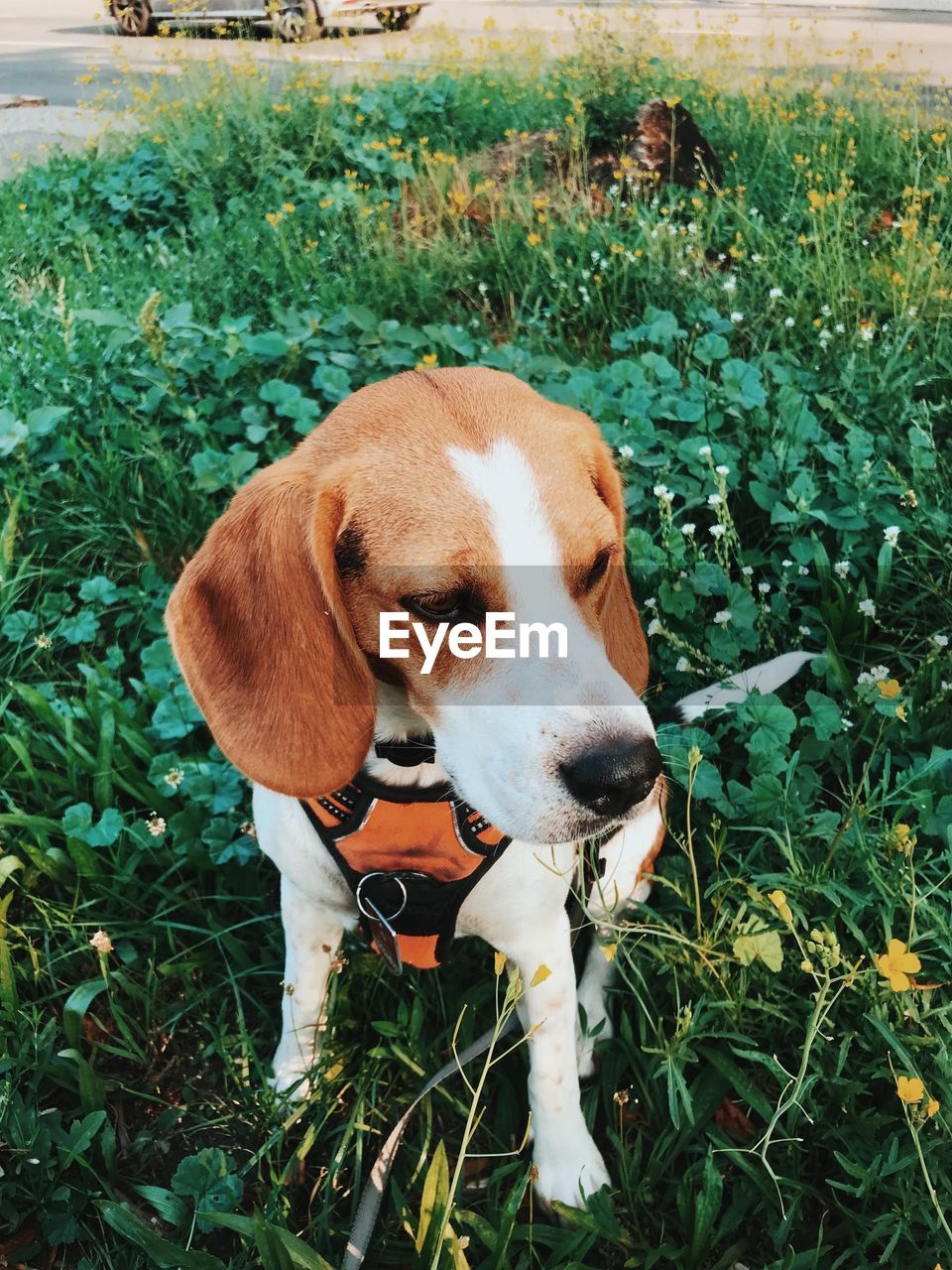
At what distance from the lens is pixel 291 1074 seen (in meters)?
2.07

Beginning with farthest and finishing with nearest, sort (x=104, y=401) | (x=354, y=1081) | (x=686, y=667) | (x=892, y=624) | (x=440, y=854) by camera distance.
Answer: (x=104, y=401) < (x=892, y=624) < (x=686, y=667) < (x=354, y=1081) < (x=440, y=854)

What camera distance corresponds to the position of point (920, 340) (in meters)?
3.73

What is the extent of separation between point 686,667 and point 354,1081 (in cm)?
133

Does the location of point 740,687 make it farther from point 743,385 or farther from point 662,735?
point 743,385

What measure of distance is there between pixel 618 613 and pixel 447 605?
537 millimetres

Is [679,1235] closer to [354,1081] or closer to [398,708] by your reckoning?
[354,1081]

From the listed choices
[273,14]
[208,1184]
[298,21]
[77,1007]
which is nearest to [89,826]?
[77,1007]

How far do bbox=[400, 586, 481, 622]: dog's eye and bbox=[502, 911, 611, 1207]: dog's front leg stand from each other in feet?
2.17

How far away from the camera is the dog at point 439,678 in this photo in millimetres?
1407

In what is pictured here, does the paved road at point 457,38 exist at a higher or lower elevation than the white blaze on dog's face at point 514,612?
higher

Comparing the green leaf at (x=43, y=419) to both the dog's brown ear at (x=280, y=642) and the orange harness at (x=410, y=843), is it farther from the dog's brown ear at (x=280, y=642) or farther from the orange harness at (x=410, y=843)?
the orange harness at (x=410, y=843)

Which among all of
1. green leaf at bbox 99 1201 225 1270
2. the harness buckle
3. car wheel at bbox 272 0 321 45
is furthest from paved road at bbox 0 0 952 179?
green leaf at bbox 99 1201 225 1270

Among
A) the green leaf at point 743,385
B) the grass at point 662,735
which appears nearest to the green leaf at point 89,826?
the grass at point 662,735

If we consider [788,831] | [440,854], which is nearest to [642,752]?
[440,854]
